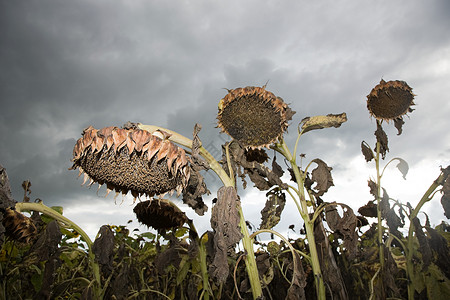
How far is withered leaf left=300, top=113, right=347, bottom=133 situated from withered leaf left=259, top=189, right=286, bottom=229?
2.37 ft

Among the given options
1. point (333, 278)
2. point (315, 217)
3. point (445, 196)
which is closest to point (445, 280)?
point (445, 196)

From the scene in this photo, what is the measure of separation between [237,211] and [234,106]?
0.95m

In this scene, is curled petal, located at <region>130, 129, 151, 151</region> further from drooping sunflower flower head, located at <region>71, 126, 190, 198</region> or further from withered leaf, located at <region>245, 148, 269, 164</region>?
withered leaf, located at <region>245, 148, 269, 164</region>

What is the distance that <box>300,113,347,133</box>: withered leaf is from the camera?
118 inches

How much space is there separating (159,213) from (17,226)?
1.35 m

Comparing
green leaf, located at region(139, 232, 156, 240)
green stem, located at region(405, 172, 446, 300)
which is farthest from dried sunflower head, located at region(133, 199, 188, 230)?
green stem, located at region(405, 172, 446, 300)

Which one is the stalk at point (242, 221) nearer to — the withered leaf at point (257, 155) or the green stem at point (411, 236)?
the withered leaf at point (257, 155)

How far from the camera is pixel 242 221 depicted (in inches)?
84.3

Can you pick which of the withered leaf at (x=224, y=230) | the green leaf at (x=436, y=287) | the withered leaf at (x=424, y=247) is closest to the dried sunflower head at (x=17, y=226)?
the withered leaf at (x=224, y=230)

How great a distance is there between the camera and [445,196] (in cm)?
237

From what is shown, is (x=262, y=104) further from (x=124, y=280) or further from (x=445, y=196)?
(x=124, y=280)

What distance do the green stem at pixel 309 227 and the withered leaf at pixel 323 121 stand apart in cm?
32

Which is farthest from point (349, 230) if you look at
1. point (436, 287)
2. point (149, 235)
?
point (149, 235)

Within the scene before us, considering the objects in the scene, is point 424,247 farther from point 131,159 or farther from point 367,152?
point 131,159
